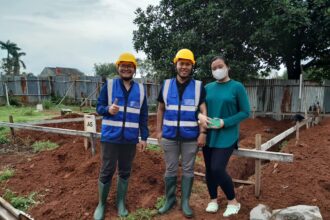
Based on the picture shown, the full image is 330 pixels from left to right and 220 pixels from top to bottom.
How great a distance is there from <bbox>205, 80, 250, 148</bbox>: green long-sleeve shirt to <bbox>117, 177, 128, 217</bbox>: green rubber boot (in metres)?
1.22

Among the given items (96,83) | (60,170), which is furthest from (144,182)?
(96,83)

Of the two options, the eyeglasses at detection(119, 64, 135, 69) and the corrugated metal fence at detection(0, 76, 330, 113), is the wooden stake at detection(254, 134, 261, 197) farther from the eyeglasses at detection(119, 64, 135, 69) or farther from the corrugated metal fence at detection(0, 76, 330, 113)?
the corrugated metal fence at detection(0, 76, 330, 113)

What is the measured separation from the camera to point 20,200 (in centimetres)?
444

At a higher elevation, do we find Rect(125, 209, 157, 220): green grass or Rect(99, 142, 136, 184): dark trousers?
Rect(99, 142, 136, 184): dark trousers

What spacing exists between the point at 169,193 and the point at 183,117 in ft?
3.31

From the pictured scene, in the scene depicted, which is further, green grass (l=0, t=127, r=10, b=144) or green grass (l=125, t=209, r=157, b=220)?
green grass (l=0, t=127, r=10, b=144)

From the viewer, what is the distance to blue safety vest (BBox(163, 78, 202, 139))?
3465 millimetres

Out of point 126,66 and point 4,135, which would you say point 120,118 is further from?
point 4,135

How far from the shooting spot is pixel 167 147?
3.58m

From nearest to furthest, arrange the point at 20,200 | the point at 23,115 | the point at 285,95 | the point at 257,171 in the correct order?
the point at 257,171 → the point at 20,200 → the point at 285,95 → the point at 23,115

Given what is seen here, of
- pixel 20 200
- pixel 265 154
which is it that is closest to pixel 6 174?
pixel 20 200

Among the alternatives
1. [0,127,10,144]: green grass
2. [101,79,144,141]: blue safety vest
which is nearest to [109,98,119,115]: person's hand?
[101,79,144,141]: blue safety vest

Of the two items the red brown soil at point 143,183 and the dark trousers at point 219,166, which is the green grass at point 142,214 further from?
the dark trousers at point 219,166

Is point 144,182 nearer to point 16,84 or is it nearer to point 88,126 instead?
point 88,126
